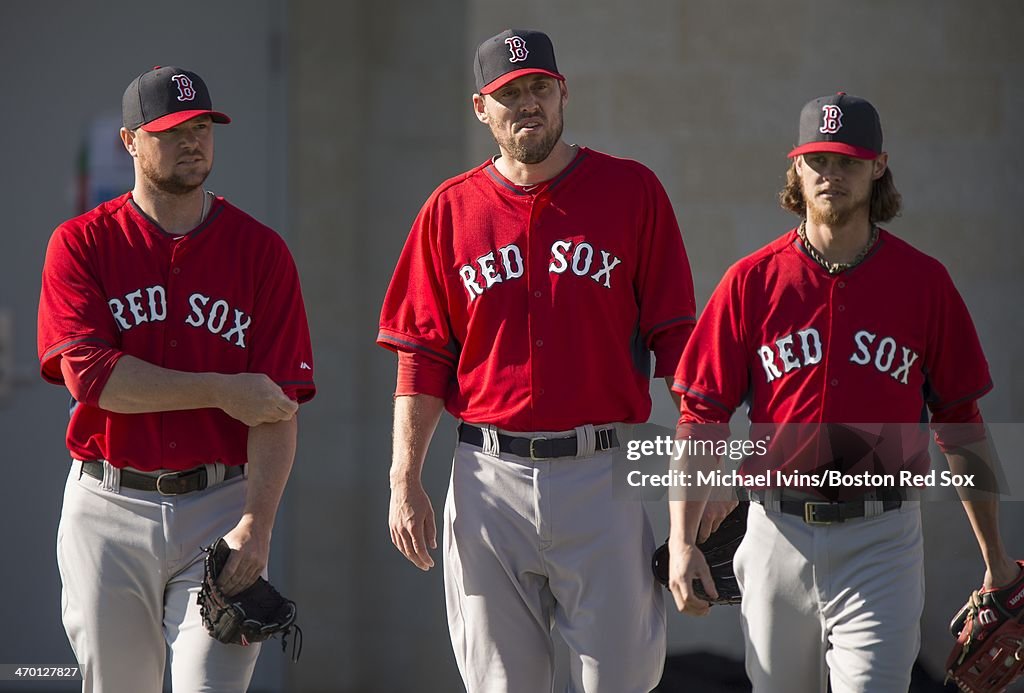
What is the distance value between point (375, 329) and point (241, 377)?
234 centimetres

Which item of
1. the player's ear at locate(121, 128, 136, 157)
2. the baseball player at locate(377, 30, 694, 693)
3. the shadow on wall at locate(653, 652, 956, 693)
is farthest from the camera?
the shadow on wall at locate(653, 652, 956, 693)

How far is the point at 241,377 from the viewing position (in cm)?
331

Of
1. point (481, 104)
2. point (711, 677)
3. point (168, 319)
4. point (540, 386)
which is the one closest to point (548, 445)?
point (540, 386)

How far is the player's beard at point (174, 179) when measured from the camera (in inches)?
135

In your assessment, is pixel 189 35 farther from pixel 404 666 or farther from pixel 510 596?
pixel 510 596

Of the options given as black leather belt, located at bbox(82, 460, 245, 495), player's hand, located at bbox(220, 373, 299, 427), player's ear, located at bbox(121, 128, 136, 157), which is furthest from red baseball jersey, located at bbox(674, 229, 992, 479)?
player's ear, located at bbox(121, 128, 136, 157)

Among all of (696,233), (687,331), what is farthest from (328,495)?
(687,331)

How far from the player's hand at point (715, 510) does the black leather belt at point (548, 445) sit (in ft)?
1.07

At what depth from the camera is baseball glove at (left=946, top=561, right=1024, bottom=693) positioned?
334 centimetres

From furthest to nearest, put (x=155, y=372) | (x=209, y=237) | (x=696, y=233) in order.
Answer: (x=696, y=233)
(x=209, y=237)
(x=155, y=372)

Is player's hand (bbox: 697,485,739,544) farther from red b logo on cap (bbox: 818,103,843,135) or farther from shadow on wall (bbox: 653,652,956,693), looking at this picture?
shadow on wall (bbox: 653,652,956,693)

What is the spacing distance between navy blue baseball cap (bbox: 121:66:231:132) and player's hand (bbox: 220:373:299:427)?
0.70 metres

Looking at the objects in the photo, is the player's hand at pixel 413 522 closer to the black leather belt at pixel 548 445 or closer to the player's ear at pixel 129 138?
the black leather belt at pixel 548 445

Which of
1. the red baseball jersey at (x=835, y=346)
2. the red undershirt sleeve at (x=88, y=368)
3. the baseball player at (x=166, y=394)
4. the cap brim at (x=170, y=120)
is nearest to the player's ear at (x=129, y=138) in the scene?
the baseball player at (x=166, y=394)
